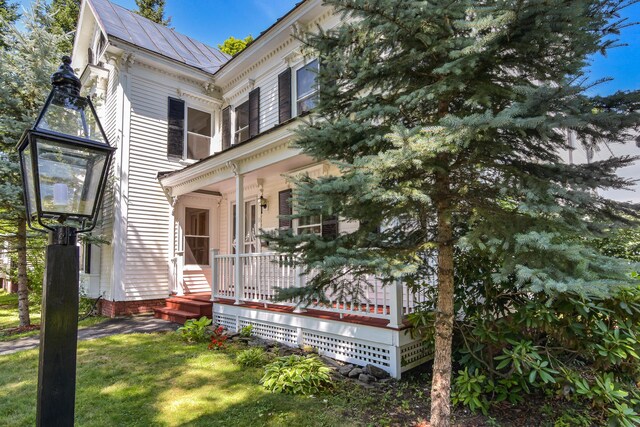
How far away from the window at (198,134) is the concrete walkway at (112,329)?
4802 mm

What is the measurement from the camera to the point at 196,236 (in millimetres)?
10281

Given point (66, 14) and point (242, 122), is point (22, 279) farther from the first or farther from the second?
point (66, 14)

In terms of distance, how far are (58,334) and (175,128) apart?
9.27 metres

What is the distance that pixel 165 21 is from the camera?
21250mm

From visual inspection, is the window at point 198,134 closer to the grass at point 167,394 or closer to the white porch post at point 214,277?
the white porch post at point 214,277

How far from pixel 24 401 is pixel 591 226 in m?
5.81

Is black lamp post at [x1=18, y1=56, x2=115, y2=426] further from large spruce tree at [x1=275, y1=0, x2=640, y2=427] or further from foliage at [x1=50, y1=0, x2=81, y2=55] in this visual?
foliage at [x1=50, y1=0, x2=81, y2=55]

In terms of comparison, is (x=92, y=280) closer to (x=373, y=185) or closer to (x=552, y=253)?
(x=373, y=185)

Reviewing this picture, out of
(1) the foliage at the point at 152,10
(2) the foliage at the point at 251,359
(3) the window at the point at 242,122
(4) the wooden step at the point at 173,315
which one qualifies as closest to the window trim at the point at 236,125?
(3) the window at the point at 242,122

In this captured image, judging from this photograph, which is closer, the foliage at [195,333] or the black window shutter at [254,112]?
the foliage at [195,333]

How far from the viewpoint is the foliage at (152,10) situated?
20.6 m

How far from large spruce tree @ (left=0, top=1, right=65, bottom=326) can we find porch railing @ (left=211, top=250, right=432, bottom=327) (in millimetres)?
4741

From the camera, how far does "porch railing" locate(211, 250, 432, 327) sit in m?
4.63

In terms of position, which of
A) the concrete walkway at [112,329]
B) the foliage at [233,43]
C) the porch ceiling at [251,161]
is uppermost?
the foliage at [233,43]
